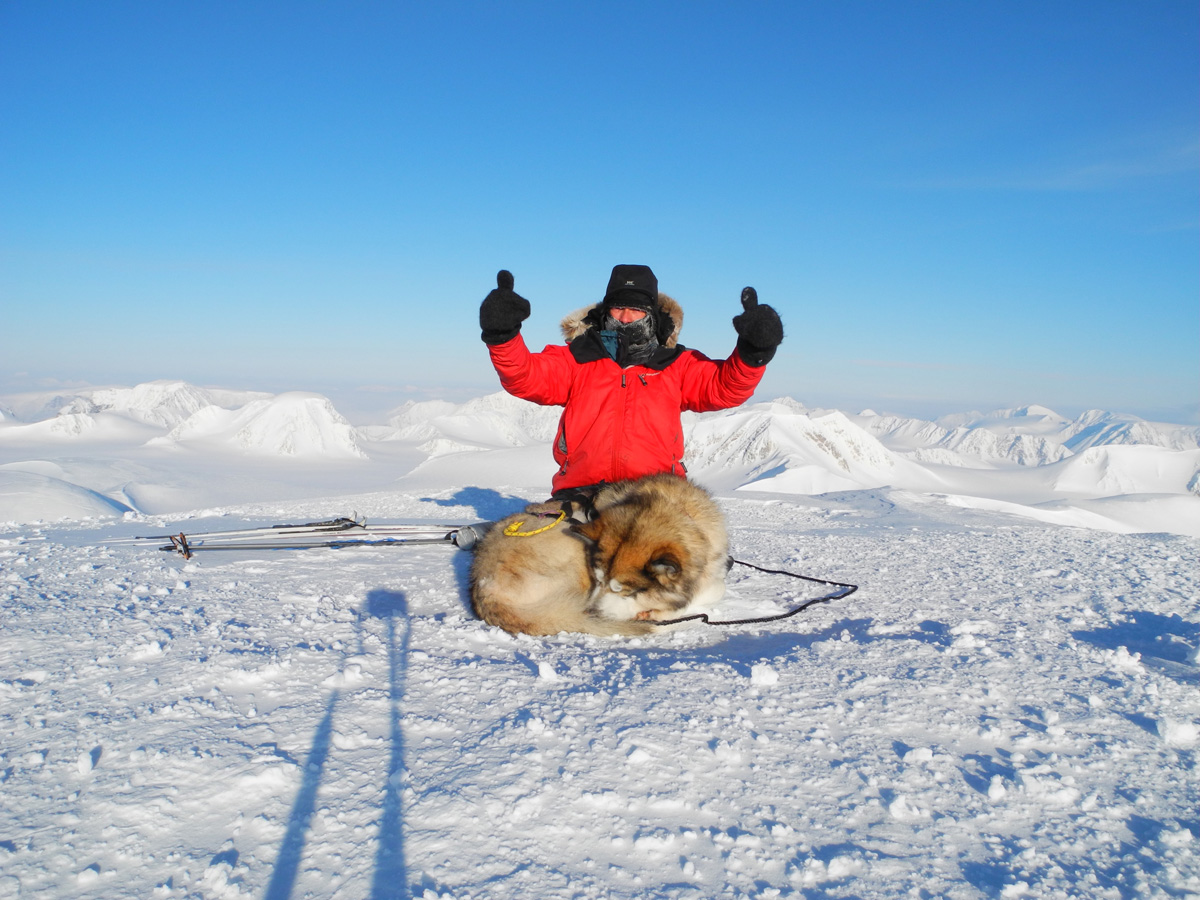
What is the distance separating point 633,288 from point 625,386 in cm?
70

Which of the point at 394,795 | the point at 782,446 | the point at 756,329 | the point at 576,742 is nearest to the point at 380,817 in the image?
the point at 394,795

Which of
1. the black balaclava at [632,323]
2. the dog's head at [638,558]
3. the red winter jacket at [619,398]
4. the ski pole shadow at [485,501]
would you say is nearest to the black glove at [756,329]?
the red winter jacket at [619,398]

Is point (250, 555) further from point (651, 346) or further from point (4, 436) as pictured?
point (4, 436)

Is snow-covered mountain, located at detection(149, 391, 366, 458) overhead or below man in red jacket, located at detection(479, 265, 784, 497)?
overhead

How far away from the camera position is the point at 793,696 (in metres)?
2.36

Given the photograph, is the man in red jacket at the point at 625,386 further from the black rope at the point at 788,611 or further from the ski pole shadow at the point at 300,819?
the ski pole shadow at the point at 300,819

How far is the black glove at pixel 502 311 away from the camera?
3.66 meters

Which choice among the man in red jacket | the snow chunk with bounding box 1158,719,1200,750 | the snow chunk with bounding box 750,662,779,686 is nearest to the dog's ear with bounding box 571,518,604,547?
the man in red jacket

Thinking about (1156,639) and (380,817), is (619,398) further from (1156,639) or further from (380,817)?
(1156,639)

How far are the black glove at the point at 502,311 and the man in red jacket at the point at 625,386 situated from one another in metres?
0.28

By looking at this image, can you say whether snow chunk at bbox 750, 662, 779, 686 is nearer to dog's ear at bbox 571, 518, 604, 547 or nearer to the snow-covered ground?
the snow-covered ground

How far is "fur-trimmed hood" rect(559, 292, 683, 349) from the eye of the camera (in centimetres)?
455

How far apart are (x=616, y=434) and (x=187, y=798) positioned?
3.07 metres

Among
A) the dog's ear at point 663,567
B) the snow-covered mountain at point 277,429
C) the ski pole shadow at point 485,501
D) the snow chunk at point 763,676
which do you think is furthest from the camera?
the snow-covered mountain at point 277,429
